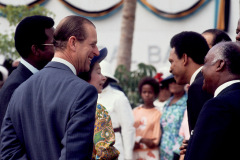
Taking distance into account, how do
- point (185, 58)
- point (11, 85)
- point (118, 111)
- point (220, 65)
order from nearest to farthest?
point (220, 65) < point (11, 85) < point (185, 58) < point (118, 111)

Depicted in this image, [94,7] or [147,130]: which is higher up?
[94,7]

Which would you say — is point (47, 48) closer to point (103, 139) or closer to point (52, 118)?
point (103, 139)

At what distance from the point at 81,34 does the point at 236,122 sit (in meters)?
1.09

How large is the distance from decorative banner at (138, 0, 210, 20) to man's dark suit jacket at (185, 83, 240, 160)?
9.89 m

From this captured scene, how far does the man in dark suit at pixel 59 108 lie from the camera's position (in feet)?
9.21

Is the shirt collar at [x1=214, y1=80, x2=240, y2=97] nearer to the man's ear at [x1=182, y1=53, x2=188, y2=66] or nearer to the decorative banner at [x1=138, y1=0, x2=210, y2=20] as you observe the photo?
the man's ear at [x1=182, y1=53, x2=188, y2=66]

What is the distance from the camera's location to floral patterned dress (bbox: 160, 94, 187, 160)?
259 inches

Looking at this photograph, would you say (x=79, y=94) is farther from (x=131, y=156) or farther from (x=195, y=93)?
(x=131, y=156)

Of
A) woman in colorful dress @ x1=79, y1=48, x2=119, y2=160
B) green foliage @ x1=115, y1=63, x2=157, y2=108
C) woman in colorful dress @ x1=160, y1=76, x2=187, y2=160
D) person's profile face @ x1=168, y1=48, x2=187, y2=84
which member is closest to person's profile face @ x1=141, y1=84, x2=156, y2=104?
woman in colorful dress @ x1=160, y1=76, x2=187, y2=160

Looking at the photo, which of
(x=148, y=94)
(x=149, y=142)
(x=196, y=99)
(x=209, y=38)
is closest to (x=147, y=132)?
(x=149, y=142)

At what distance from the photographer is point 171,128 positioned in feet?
21.8

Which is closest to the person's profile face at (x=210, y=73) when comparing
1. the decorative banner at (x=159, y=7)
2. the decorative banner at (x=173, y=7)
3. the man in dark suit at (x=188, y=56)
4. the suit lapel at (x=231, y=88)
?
the suit lapel at (x=231, y=88)

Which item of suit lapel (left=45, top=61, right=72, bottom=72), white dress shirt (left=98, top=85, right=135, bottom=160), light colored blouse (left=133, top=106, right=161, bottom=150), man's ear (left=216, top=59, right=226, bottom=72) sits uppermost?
suit lapel (left=45, top=61, right=72, bottom=72)

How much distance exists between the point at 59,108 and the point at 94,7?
10.8 m
